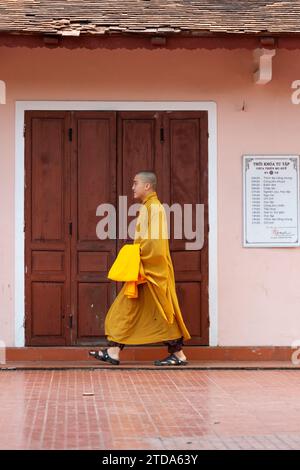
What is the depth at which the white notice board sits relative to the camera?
12.3 m

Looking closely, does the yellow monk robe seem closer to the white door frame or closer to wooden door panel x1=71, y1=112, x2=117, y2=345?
wooden door panel x1=71, y1=112, x2=117, y2=345

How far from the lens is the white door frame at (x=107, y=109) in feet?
39.7

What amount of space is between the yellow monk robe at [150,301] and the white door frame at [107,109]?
806 mm

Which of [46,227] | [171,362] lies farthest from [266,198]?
[46,227]

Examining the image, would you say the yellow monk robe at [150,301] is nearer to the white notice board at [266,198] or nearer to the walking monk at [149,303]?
the walking monk at [149,303]

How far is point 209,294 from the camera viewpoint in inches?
481

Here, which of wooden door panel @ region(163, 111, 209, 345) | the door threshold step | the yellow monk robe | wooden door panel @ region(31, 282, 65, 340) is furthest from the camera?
wooden door panel @ region(163, 111, 209, 345)

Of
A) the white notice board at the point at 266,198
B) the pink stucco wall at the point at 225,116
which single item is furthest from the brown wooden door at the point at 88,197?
the white notice board at the point at 266,198

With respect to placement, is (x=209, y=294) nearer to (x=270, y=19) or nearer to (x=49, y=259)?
(x=49, y=259)

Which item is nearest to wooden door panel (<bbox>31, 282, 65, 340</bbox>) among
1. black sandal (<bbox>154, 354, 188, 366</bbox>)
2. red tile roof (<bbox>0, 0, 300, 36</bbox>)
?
black sandal (<bbox>154, 354, 188, 366</bbox>)

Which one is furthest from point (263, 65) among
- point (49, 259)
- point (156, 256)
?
point (49, 259)

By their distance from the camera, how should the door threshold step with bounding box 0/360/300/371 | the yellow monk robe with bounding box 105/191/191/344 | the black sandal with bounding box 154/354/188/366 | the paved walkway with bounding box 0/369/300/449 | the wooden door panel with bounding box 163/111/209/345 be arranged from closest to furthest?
the paved walkway with bounding box 0/369/300/449 → the yellow monk robe with bounding box 105/191/191/344 → the door threshold step with bounding box 0/360/300/371 → the black sandal with bounding box 154/354/188/366 → the wooden door panel with bounding box 163/111/209/345

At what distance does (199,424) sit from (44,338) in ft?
13.5

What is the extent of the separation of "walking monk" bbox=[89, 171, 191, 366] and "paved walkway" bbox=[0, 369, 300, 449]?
0.34 meters
